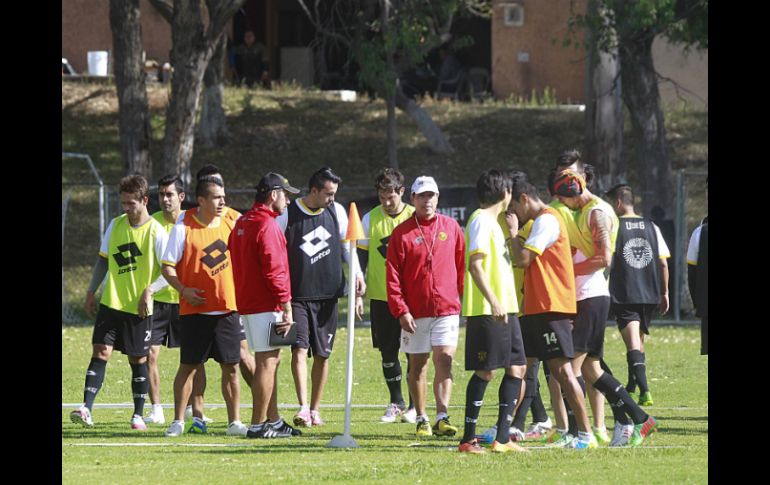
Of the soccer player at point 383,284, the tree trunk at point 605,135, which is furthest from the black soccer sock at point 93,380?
the tree trunk at point 605,135

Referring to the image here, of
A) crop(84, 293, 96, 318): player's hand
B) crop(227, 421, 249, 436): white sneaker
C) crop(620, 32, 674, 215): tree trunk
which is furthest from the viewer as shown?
crop(620, 32, 674, 215): tree trunk

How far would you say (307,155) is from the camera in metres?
32.4

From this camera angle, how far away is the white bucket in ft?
118

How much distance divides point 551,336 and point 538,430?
1.62m

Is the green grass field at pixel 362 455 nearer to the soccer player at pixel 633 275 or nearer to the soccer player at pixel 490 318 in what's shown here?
the soccer player at pixel 490 318

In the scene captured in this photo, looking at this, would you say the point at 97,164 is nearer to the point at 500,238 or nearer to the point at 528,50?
the point at 528,50

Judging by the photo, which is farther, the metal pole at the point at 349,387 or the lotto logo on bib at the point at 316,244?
the lotto logo on bib at the point at 316,244

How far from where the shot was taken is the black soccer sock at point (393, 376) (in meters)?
12.7

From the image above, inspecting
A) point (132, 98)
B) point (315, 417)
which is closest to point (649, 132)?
point (132, 98)

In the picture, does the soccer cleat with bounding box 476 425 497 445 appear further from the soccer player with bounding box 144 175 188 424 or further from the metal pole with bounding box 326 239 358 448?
the soccer player with bounding box 144 175 188 424

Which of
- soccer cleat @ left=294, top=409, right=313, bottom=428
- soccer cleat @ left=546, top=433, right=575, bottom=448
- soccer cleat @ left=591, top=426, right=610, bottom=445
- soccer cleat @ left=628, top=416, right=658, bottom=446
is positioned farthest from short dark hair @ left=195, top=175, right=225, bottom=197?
soccer cleat @ left=628, top=416, right=658, bottom=446

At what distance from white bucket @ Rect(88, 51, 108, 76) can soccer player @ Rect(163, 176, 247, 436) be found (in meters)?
25.4

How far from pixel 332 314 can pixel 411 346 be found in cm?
130

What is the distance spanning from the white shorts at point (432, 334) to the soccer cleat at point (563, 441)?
1.10 metres
